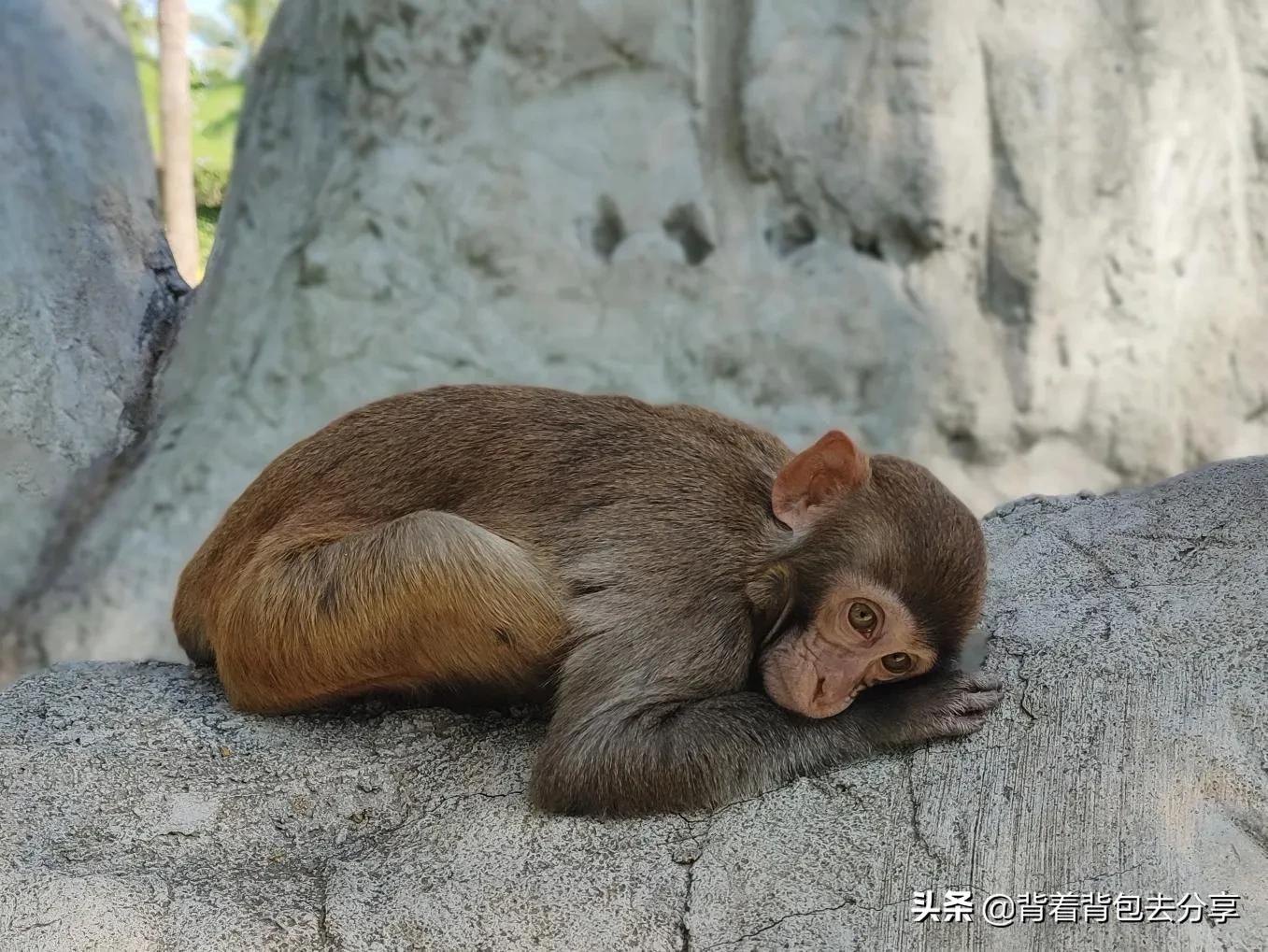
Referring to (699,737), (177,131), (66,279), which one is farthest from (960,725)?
(177,131)

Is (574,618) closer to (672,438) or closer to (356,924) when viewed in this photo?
(672,438)

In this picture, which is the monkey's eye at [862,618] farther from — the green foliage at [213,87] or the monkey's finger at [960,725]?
the green foliage at [213,87]

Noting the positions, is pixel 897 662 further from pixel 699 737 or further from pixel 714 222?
pixel 714 222

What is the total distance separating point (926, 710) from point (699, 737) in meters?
0.64

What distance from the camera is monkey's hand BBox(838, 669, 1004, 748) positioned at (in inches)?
134

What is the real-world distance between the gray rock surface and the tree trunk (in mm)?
8730

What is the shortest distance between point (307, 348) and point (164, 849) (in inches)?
154

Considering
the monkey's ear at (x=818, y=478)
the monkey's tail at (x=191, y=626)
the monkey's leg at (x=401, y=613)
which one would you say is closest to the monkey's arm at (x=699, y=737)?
the monkey's leg at (x=401, y=613)

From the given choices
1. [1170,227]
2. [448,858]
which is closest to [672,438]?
[448,858]

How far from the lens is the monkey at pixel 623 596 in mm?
3375

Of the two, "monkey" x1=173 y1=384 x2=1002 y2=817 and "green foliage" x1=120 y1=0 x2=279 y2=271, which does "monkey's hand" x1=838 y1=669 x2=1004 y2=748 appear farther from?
"green foliage" x1=120 y1=0 x2=279 y2=271

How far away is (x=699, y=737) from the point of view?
3344mm

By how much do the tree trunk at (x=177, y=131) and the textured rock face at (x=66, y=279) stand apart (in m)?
4.60

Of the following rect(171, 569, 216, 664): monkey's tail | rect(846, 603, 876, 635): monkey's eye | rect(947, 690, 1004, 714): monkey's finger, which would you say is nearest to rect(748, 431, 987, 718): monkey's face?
rect(846, 603, 876, 635): monkey's eye
